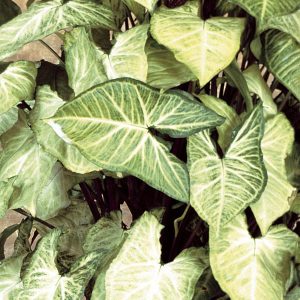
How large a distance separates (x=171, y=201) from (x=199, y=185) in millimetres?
234

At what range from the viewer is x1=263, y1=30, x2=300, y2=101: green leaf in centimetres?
80

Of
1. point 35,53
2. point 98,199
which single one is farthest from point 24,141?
point 35,53

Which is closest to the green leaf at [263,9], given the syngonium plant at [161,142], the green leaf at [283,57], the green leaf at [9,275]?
the syngonium plant at [161,142]

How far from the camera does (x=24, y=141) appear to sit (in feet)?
3.24

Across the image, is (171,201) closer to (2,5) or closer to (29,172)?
(29,172)

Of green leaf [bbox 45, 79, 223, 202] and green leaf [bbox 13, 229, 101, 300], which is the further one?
green leaf [bbox 13, 229, 101, 300]

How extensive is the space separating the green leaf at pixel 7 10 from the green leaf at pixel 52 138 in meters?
0.20

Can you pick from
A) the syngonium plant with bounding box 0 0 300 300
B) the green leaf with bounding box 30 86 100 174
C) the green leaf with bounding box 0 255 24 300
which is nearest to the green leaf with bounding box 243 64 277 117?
the syngonium plant with bounding box 0 0 300 300

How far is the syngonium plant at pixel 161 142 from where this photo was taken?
0.75 metres

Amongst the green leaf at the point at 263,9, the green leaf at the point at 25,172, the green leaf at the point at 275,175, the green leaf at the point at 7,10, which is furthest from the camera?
the green leaf at the point at 7,10

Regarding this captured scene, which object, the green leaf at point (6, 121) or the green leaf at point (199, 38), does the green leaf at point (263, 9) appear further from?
the green leaf at point (6, 121)

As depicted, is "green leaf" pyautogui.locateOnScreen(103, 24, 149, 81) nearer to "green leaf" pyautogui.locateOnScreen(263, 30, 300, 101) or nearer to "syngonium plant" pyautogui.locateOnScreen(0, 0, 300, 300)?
"syngonium plant" pyautogui.locateOnScreen(0, 0, 300, 300)

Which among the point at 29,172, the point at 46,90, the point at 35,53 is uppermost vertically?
the point at 46,90

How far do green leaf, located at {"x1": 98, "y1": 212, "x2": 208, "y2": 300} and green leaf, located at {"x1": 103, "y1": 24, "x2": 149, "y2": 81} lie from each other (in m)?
0.21
